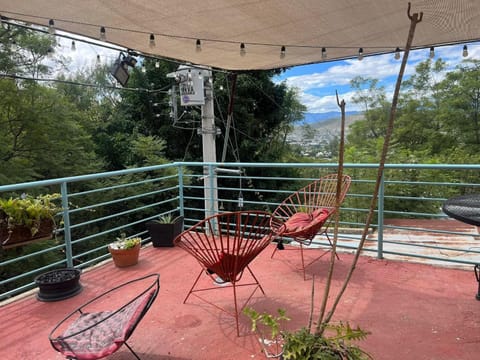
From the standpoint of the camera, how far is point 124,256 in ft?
10.9

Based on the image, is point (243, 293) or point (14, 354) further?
A: point (243, 293)

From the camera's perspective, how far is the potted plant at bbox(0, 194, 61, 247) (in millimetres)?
2275

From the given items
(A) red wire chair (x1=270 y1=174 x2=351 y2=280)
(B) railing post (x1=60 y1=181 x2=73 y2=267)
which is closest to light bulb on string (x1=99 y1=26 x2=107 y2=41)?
(B) railing post (x1=60 y1=181 x2=73 y2=267)

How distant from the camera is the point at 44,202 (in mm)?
2531

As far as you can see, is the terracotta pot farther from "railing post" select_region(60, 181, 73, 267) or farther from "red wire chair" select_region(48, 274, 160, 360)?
"red wire chair" select_region(48, 274, 160, 360)

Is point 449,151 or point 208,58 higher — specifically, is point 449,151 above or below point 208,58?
below

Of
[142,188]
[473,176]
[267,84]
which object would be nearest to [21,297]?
[142,188]

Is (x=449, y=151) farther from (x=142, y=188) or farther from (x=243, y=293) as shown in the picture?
(x=243, y=293)

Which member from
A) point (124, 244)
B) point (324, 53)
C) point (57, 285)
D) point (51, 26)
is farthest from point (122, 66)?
point (57, 285)

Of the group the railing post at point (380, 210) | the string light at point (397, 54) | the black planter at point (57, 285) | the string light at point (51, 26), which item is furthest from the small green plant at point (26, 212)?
the string light at point (397, 54)

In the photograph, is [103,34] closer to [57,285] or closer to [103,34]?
[103,34]

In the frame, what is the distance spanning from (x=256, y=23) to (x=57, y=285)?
244cm

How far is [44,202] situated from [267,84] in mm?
8123

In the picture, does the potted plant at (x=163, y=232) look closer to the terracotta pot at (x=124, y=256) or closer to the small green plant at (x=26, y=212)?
the terracotta pot at (x=124, y=256)
